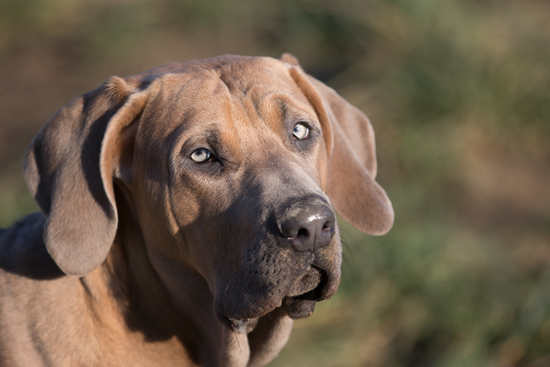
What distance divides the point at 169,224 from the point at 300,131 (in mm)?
741

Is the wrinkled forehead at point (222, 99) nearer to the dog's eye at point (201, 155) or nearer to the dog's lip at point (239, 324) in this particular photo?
the dog's eye at point (201, 155)

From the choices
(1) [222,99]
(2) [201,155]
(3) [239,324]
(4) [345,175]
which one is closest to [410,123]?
(4) [345,175]

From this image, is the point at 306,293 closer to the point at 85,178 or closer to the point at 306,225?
the point at 306,225

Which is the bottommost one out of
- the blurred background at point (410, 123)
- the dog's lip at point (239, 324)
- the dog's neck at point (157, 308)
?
the blurred background at point (410, 123)

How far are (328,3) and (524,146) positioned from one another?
2.99m

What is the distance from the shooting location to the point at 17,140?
862 centimetres

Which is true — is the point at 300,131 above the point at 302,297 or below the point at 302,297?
above

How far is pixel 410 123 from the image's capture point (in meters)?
7.98

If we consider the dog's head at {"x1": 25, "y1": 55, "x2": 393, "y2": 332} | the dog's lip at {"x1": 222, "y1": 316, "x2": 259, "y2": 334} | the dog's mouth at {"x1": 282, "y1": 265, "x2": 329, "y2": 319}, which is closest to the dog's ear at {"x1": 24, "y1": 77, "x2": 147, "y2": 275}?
the dog's head at {"x1": 25, "y1": 55, "x2": 393, "y2": 332}

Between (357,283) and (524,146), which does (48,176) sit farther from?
(524,146)

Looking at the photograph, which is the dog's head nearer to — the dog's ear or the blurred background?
the dog's ear

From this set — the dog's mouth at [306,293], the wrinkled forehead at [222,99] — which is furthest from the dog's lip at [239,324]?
the wrinkled forehead at [222,99]

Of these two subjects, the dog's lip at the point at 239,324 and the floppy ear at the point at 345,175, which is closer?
the dog's lip at the point at 239,324

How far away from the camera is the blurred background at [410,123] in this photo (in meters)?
5.69
